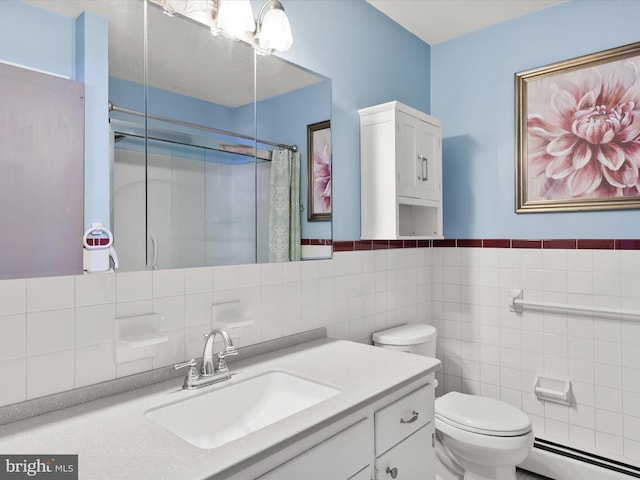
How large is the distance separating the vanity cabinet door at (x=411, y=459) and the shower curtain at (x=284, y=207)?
0.84m

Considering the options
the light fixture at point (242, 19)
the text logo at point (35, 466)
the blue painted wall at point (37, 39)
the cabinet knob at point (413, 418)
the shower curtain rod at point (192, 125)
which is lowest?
the cabinet knob at point (413, 418)

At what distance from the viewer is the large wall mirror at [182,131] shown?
4.18 feet

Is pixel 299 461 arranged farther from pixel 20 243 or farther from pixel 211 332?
pixel 20 243

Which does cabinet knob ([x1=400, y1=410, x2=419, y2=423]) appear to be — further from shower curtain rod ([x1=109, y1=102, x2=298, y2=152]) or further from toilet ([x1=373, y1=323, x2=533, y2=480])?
shower curtain rod ([x1=109, y1=102, x2=298, y2=152])

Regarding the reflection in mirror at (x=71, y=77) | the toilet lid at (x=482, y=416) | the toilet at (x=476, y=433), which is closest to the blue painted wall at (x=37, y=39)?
the reflection in mirror at (x=71, y=77)

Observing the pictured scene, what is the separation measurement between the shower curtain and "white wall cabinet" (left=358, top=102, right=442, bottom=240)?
0.47m

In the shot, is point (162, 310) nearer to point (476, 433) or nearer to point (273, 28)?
point (273, 28)

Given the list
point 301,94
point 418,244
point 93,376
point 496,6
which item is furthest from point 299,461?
point 496,6

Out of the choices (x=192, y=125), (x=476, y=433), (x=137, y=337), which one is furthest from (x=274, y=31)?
(x=476, y=433)

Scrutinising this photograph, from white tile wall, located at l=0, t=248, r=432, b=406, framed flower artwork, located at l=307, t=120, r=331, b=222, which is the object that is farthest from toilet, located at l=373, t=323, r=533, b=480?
framed flower artwork, located at l=307, t=120, r=331, b=222

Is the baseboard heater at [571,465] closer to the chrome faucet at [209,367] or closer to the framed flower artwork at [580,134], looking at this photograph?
the framed flower artwork at [580,134]

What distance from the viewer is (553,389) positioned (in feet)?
7.55

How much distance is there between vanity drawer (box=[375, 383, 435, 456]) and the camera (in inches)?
51.4

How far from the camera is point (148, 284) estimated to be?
4.37 ft
